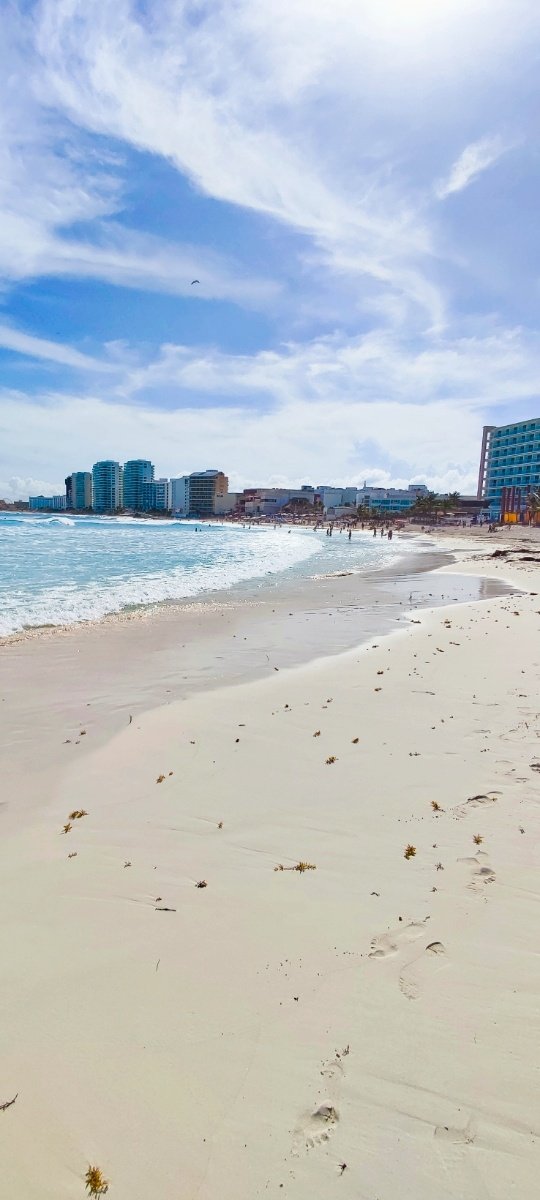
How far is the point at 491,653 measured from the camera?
11.5m

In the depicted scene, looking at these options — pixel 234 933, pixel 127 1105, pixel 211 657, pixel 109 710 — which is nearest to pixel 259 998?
pixel 234 933

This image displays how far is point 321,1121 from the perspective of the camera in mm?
2588

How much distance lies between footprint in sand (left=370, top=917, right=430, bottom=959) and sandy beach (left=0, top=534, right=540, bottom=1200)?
0.01m

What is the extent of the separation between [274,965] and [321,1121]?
965 millimetres

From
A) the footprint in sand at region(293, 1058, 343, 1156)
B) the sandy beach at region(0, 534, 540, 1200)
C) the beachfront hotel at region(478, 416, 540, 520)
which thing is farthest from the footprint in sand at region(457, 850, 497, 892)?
the beachfront hotel at region(478, 416, 540, 520)

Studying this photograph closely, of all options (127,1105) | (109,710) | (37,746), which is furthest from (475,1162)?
(109,710)

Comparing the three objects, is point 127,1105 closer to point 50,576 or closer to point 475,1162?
point 475,1162

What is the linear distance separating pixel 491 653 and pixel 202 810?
316 inches

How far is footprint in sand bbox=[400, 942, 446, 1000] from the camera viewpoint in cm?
327

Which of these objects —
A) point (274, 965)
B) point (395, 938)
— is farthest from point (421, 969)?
point (274, 965)

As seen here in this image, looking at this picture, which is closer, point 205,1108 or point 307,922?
point 205,1108

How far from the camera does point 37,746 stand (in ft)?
24.2

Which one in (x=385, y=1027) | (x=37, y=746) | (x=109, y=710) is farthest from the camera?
(x=109, y=710)

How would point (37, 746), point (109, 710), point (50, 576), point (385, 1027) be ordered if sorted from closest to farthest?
point (385, 1027) < point (37, 746) < point (109, 710) < point (50, 576)
